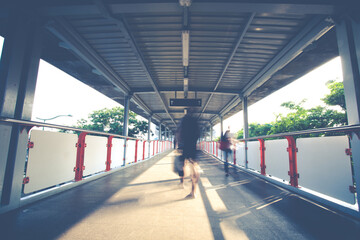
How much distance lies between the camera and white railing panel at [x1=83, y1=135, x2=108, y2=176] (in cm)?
449

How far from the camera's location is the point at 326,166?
2939 mm

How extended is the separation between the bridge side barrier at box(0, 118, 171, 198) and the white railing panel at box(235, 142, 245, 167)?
17.8ft

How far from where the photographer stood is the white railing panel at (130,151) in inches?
298

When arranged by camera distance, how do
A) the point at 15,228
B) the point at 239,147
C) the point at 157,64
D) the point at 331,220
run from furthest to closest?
1. the point at 239,147
2. the point at 157,64
3. the point at 331,220
4. the point at 15,228

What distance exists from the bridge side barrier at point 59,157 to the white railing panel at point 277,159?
16.3 ft

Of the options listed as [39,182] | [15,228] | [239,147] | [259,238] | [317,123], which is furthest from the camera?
[317,123]

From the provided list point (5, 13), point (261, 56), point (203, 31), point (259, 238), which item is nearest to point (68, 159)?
point (5, 13)

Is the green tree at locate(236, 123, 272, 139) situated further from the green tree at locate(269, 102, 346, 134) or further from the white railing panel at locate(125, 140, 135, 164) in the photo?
the white railing panel at locate(125, 140, 135, 164)

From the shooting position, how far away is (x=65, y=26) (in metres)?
3.95

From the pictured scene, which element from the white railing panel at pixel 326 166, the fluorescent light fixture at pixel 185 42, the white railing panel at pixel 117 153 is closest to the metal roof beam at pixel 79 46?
the white railing panel at pixel 117 153

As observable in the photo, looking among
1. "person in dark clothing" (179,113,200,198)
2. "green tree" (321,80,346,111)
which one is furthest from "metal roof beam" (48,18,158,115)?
"green tree" (321,80,346,111)

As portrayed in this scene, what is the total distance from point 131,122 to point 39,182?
3991 cm

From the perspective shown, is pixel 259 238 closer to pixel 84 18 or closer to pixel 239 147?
pixel 84 18

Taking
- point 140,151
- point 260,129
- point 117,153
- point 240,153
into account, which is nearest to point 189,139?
point 117,153
